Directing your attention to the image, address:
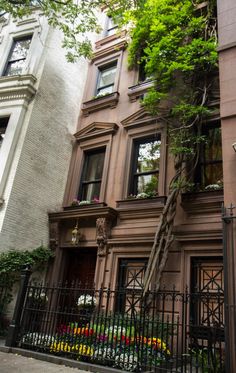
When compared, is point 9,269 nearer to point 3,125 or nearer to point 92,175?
point 92,175

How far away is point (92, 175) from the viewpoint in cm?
1134

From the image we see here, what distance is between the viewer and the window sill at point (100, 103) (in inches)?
461

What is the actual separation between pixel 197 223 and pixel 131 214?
2.06m

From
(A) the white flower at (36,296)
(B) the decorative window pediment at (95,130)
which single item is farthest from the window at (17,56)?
(A) the white flower at (36,296)

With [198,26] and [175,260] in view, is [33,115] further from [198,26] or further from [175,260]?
[175,260]

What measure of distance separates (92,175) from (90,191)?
2.10ft

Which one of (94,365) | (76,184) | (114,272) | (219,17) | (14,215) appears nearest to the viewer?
(94,365)

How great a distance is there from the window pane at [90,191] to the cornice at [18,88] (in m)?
3.61

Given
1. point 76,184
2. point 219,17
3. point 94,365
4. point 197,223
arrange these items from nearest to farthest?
point 94,365 < point 219,17 < point 197,223 < point 76,184

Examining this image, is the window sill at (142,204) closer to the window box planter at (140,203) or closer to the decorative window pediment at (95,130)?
the window box planter at (140,203)

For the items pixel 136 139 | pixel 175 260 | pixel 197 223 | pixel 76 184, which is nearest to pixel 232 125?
pixel 197 223

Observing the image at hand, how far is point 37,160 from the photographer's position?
1066 cm

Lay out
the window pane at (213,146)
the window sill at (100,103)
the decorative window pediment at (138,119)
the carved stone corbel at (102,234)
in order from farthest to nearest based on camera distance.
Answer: the window sill at (100,103) < the decorative window pediment at (138,119) < the carved stone corbel at (102,234) < the window pane at (213,146)

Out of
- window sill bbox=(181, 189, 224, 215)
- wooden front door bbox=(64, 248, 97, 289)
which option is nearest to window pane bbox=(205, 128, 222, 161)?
window sill bbox=(181, 189, 224, 215)
